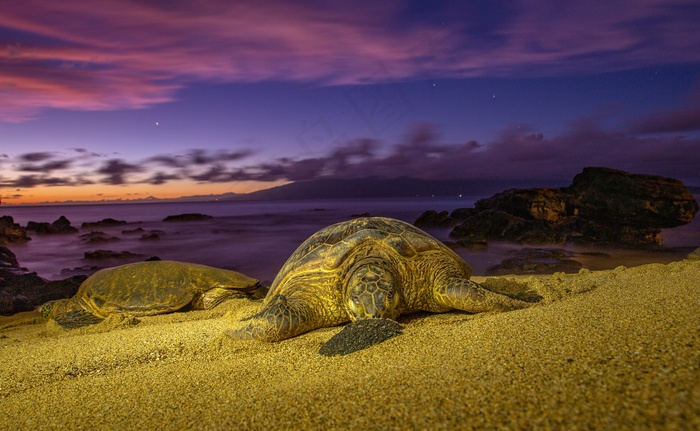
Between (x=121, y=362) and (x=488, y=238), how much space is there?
17.3 m

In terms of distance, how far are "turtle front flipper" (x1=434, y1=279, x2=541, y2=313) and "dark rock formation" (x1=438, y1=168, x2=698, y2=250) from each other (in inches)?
530

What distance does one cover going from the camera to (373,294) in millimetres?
3826

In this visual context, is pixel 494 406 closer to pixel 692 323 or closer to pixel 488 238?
pixel 692 323

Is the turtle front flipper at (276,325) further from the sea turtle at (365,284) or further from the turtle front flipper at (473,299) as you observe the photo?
the turtle front flipper at (473,299)

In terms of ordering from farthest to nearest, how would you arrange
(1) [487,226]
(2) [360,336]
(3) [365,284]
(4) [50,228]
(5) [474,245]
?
(4) [50,228]
(1) [487,226]
(5) [474,245]
(3) [365,284]
(2) [360,336]

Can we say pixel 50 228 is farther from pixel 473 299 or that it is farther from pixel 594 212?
pixel 594 212

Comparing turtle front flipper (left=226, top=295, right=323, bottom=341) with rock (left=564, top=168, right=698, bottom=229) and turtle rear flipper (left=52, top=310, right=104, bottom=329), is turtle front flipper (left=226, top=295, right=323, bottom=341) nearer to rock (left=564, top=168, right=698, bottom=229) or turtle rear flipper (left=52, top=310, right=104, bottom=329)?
turtle rear flipper (left=52, top=310, right=104, bottom=329)

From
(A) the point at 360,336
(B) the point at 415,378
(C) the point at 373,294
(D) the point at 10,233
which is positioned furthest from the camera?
(D) the point at 10,233

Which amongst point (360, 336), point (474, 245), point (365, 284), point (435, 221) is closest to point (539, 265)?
point (474, 245)

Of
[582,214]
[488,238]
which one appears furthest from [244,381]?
[582,214]

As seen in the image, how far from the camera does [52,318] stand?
6.28 m

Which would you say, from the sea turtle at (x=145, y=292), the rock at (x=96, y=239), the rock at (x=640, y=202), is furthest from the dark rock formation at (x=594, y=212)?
the rock at (x=96, y=239)

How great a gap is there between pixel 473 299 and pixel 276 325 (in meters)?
2.21

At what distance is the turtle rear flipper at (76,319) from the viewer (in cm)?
585
